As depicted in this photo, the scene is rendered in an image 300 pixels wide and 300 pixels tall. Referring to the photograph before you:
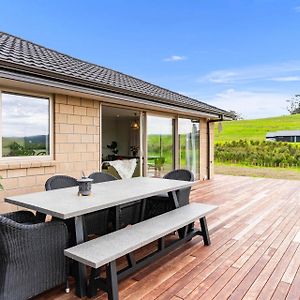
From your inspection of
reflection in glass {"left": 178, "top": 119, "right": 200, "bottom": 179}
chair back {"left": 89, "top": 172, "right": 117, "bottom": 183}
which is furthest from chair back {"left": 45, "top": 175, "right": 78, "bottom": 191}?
reflection in glass {"left": 178, "top": 119, "right": 200, "bottom": 179}

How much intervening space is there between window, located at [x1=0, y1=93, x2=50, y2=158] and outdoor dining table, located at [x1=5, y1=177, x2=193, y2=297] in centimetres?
138

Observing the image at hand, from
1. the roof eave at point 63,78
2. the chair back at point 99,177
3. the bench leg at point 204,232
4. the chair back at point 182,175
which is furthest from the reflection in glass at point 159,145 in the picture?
the bench leg at point 204,232

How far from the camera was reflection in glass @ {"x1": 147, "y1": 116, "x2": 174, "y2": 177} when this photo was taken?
7493 mm

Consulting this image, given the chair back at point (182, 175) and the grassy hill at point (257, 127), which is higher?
the grassy hill at point (257, 127)

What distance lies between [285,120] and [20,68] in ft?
87.5

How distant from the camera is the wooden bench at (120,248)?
2.32 m

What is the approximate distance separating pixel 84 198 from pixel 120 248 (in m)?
0.75

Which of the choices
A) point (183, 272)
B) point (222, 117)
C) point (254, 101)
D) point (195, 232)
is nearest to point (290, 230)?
point (195, 232)

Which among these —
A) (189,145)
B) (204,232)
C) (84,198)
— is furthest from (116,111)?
(84,198)

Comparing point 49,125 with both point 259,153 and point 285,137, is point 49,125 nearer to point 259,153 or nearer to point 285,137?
point 259,153

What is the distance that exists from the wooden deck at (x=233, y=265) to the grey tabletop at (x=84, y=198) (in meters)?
0.82

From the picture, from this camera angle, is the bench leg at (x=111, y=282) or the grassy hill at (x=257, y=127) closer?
the bench leg at (x=111, y=282)

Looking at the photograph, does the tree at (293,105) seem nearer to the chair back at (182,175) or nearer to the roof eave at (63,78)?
the roof eave at (63,78)

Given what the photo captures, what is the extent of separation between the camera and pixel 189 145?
944 cm
